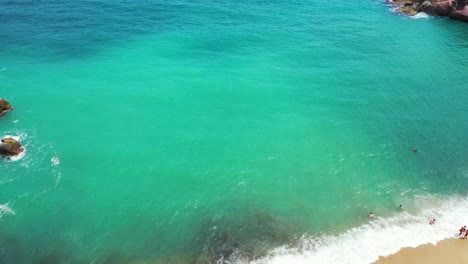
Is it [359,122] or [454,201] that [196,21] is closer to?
[359,122]

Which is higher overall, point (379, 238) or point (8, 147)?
point (8, 147)

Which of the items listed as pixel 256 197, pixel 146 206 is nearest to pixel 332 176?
pixel 256 197

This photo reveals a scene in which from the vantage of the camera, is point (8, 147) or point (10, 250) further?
point (8, 147)

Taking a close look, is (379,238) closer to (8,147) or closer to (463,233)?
(463,233)

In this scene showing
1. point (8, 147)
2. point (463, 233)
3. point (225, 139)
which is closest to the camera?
point (463, 233)

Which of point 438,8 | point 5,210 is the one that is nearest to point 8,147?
point 5,210

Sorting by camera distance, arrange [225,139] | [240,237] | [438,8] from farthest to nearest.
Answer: [438,8]
[225,139]
[240,237]

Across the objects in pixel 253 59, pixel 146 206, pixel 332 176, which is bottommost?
pixel 146 206

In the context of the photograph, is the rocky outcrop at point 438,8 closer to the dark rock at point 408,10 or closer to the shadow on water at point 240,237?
the dark rock at point 408,10

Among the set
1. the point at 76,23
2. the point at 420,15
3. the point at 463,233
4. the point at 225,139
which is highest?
the point at 420,15
